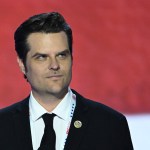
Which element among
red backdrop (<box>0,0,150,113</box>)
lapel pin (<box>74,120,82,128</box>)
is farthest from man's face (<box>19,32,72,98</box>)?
red backdrop (<box>0,0,150,113</box>)

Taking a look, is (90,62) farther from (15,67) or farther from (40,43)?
(40,43)

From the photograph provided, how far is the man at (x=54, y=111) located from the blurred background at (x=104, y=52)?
0.60 m

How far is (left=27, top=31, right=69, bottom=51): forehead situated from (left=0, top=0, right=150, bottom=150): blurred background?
658 mm

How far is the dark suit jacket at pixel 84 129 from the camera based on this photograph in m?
1.77

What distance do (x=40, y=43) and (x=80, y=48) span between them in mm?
732

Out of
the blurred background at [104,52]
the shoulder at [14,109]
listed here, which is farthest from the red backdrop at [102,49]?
the shoulder at [14,109]

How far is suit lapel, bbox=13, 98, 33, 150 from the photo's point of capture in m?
1.77

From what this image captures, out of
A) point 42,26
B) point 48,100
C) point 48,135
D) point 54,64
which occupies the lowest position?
point 48,135

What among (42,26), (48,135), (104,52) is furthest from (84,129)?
(104,52)

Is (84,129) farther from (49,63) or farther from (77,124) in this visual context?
(49,63)

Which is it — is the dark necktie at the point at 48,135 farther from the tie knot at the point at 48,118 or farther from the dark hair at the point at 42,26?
the dark hair at the point at 42,26

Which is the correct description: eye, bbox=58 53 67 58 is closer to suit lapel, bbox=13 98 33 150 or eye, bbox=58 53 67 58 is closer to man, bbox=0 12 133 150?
man, bbox=0 12 133 150

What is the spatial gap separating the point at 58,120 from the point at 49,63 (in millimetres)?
191

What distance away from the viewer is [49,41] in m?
1.79
